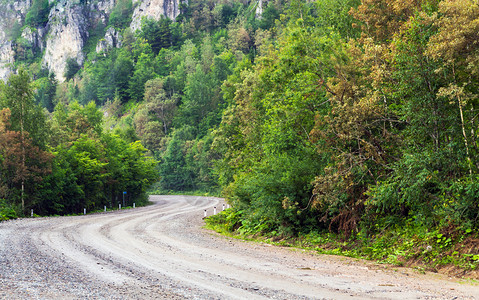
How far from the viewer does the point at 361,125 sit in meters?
11.0

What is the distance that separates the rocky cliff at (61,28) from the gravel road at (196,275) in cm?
14153

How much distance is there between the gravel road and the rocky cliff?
141528 millimetres

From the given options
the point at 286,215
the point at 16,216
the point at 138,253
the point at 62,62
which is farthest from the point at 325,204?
the point at 62,62

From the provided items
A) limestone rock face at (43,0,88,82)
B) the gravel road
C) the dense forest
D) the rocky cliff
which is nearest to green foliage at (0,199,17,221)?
the dense forest

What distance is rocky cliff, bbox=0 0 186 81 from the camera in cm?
14400

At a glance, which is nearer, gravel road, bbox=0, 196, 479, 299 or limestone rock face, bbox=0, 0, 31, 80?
gravel road, bbox=0, 196, 479, 299

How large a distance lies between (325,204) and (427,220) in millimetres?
3803

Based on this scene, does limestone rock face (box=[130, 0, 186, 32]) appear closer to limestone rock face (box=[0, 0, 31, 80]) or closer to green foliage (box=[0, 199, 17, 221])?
limestone rock face (box=[0, 0, 31, 80])

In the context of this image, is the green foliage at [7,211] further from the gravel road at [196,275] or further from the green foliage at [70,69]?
the green foliage at [70,69]

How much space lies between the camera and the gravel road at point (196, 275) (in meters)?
6.18

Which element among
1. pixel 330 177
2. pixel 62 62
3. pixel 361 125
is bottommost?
pixel 330 177

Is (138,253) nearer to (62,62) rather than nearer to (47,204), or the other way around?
(47,204)

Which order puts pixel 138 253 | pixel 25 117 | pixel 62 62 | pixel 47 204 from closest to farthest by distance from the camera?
pixel 138 253
pixel 25 117
pixel 47 204
pixel 62 62

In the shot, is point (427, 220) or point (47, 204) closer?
point (427, 220)
